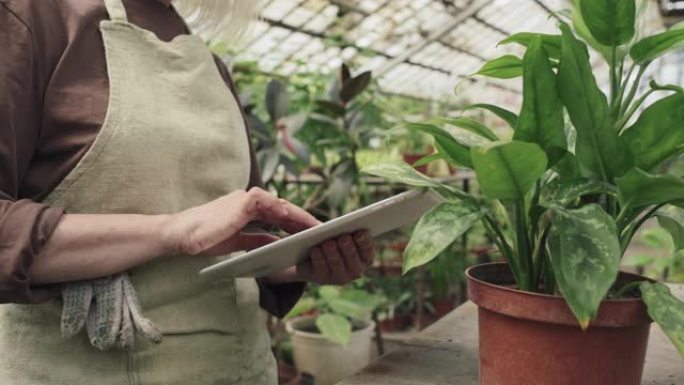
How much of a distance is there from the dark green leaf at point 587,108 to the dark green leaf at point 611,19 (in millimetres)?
41

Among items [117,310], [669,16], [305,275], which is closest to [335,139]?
[305,275]

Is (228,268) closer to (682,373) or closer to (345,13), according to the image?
(682,373)

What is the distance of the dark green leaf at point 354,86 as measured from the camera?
2410mm

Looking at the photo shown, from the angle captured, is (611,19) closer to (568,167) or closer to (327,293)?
(568,167)

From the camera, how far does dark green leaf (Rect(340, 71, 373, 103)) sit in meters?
2.41

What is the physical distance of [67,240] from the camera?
0.83 metres

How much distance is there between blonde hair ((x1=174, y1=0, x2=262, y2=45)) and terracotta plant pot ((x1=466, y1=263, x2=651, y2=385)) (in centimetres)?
84

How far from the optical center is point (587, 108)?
656 mm

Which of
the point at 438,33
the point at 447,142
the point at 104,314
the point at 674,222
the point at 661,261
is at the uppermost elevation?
the point at 438,33

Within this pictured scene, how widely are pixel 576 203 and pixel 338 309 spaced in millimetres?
1771

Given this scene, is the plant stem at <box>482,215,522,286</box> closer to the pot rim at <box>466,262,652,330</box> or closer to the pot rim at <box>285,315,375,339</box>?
the pot rim at <box>466,262,652,330</box>

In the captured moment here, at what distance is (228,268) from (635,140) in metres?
0.52

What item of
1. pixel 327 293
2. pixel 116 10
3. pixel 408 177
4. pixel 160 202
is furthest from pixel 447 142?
pixel 327 293

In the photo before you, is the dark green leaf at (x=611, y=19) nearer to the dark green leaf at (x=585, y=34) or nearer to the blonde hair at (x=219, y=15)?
the dark green leaf at (x=585, y=34)
